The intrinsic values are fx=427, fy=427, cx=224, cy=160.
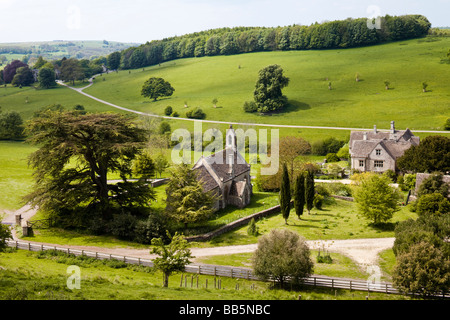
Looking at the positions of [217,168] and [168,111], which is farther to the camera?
[168,111]

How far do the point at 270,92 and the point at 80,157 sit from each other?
82.7 m

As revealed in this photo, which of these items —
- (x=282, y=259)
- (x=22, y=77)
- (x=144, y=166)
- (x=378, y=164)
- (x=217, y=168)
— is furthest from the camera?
(x=22, y=77)

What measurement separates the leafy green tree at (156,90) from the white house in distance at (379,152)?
83.2 m

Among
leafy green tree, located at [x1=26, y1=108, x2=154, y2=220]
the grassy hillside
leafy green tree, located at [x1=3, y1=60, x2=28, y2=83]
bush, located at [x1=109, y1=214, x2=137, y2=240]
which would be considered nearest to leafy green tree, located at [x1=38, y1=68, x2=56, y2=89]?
the grassy hillside

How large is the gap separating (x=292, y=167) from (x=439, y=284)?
39151 mm

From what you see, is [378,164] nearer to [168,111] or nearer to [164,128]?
[164,128]

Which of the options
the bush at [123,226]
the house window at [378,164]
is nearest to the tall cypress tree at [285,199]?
the bush at [123,226]

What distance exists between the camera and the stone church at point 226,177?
62125 mm

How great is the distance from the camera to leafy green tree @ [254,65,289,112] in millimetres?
129000

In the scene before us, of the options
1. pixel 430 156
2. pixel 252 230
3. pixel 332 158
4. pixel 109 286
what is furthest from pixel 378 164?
pixel 109 286

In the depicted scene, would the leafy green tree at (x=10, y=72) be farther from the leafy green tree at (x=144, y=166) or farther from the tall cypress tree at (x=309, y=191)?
the tall cypress tree at (x=309, y=191)

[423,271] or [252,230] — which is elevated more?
[423,271]

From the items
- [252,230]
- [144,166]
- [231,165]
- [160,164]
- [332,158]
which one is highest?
[231,165]

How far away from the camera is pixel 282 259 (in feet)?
118
